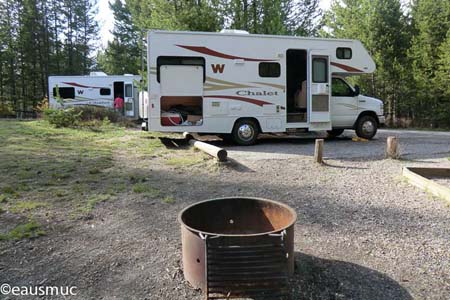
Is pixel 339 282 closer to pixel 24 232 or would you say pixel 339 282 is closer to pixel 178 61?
pixel 24 232

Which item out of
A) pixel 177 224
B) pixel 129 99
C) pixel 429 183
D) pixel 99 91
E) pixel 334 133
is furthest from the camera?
pixel 99 91

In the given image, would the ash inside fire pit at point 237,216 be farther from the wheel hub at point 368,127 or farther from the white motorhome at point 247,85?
the wheel hub at point 368,127

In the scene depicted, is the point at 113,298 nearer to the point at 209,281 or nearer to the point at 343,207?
the point at 209,281

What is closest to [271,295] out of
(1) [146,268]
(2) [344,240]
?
(1) [146,268]

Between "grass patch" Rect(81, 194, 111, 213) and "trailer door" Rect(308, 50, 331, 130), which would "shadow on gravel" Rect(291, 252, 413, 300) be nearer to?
"grass patch" Rect(81, 194, 111, 213)

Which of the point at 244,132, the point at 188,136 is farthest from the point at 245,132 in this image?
the point at 188,136

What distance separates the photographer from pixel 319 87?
34.7 feet

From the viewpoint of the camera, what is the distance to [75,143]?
1073 centimetres

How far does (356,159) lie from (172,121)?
4511 millimetres

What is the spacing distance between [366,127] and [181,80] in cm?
553

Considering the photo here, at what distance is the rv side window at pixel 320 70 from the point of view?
34.8 ft

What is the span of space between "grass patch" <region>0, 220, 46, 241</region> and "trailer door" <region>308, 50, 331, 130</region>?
8080mm

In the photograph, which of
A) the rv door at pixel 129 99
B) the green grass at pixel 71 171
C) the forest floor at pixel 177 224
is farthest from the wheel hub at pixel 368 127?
the rv door at pixel 129 99

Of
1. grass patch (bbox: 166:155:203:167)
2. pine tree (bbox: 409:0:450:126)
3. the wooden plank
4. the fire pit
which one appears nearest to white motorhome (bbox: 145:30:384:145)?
grass patch (bbox: 166:155:203:167)
